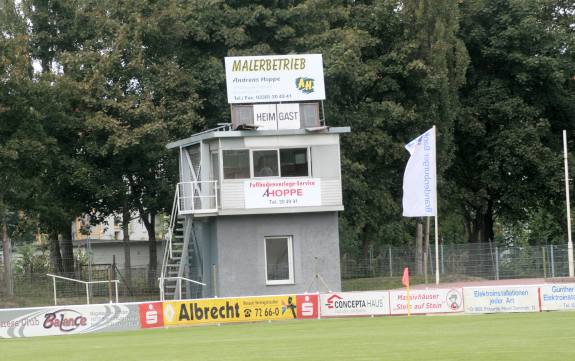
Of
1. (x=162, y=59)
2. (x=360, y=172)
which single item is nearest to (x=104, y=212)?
(x=162, y=59)

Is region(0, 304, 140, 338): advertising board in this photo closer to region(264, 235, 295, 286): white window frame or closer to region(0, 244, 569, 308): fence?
region(264, 235, 295, 286): white window frame

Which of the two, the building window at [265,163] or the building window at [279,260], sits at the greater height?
the building window at [265,163]

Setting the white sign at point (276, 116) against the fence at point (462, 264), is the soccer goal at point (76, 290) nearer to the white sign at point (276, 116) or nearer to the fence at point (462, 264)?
the fence at point (462, 264)

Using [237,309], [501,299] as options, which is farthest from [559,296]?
[237,309]

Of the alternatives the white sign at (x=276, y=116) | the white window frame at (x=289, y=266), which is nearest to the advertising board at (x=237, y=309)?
the white window frame at (x=289, y=266)

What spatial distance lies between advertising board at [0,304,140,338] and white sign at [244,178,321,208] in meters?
8.31

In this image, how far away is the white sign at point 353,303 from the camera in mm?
35469

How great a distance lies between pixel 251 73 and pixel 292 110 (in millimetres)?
2275

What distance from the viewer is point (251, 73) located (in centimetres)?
4053

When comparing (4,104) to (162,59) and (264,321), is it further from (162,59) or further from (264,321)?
(264,321)

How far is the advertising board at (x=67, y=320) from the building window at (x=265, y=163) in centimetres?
929

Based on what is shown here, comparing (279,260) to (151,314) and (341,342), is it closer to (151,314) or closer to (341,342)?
(151,314)

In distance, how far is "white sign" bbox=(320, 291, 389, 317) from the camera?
35469mm

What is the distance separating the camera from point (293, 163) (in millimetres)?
40625
